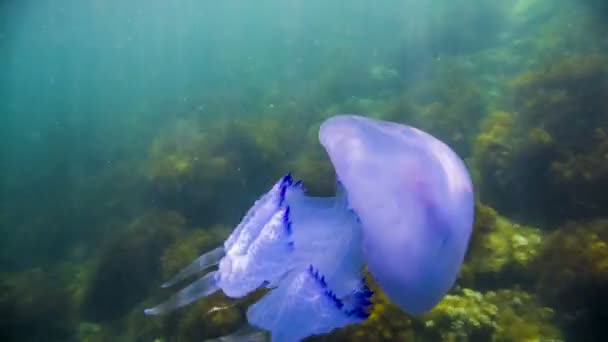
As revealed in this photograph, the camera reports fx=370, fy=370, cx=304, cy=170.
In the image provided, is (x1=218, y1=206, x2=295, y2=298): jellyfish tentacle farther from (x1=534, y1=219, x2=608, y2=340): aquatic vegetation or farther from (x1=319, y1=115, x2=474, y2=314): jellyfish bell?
(x1=534, y1=219, x2=608, y2=340): aquatic vegetation

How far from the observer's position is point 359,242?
201 centimetres

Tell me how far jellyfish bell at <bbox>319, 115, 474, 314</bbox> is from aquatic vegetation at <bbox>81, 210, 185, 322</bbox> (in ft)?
23.6

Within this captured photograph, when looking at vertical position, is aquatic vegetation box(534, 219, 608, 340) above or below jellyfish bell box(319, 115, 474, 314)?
below

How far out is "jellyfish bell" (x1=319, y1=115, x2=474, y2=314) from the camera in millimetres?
1886

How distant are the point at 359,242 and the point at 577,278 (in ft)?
12.8

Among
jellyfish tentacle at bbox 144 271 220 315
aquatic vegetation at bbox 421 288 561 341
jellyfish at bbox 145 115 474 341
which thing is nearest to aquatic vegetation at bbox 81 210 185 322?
aquatic vegetation at bbox 421 288 561 341

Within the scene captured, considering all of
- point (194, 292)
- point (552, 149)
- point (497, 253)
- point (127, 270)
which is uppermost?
point (127, 270)

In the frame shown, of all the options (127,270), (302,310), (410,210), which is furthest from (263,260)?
(127,270)

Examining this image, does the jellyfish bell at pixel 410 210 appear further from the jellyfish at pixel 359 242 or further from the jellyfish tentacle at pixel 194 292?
the jellyfish tentacle at pixel 194 292

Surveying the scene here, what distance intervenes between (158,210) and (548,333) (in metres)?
8.40

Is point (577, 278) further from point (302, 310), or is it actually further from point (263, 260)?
point (263, 260)

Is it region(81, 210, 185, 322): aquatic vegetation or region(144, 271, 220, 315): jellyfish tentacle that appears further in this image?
region(81, 210, 185, 322): aquatic vegetation

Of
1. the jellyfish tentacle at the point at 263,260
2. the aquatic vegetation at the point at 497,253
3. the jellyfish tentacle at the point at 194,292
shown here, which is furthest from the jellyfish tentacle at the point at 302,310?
the aquatic vegetation at the point at 497,253

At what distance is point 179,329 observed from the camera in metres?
5.12
